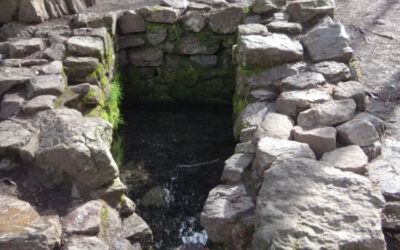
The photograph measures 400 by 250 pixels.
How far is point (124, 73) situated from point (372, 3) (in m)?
3.29

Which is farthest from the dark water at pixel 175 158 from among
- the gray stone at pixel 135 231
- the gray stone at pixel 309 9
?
the gray stone at pixel 309 9

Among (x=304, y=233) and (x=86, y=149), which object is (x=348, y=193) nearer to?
(x=304, y=233)

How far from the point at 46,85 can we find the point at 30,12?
1656 mm

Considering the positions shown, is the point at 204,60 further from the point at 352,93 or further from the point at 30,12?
the point at 352,93

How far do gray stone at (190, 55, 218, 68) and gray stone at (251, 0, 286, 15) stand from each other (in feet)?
2.73

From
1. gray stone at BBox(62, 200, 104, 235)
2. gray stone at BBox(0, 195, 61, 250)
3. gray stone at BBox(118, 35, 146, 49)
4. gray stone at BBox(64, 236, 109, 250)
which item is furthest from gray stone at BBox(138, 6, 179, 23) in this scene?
gray stone at BBox(64, 236, 109, 250)

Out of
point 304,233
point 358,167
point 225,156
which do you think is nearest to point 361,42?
point 225,156

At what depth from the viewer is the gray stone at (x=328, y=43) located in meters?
4.37

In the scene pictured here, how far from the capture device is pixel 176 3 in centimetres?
592

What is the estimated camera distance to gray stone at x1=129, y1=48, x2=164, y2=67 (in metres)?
6.01

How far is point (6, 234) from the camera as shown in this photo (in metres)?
2.73

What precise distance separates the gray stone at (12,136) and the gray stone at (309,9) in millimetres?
3025

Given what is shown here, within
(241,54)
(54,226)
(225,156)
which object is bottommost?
(225,156)

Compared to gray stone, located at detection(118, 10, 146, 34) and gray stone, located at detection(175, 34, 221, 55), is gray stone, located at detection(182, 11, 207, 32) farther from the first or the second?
gray stone, located at detection(118, 10, 146, 34)
